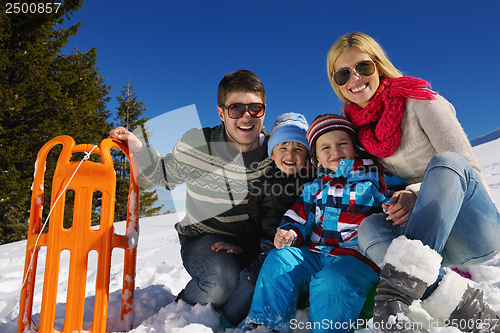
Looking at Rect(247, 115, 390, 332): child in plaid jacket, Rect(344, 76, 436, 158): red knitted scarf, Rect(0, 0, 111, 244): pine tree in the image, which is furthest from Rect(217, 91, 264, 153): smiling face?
Rect(0, 0, 111, 244): pine tree

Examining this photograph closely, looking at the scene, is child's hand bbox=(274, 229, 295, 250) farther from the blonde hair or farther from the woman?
the blonde hair

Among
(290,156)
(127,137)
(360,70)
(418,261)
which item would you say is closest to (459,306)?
(418,261)

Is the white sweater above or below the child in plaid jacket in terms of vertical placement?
above

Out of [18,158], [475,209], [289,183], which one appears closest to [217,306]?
[289,183]

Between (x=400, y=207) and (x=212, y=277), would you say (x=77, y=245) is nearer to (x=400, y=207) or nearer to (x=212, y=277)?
(x=212, y=277)

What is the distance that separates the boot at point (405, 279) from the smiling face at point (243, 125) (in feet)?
4.40

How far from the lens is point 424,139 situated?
1.62 metres

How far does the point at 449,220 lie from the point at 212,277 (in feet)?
4.51

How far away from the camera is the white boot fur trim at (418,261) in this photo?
109 centimetres

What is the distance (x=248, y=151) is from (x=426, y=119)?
3.91ft

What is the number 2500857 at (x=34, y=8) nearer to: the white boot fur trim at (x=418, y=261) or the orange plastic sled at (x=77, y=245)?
the orange plastic sled at (x=77, y=245)

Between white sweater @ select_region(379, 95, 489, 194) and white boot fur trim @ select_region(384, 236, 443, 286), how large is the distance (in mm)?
357

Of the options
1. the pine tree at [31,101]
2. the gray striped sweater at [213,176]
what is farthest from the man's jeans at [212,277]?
the pine tree at [31,101]

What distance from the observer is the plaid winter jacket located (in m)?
1.62
